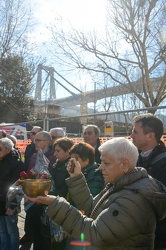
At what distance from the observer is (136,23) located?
1314cm

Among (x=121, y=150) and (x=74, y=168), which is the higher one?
(x=121, y=150)

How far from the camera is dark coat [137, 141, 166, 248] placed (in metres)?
2.28

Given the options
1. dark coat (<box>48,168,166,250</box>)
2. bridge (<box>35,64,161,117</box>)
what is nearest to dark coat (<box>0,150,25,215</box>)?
dark coat (<box>48,168,166,250</box>)

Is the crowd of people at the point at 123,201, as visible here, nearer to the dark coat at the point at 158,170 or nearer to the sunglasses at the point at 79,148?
the dark coat at the point at 158,170

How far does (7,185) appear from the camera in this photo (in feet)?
13.0

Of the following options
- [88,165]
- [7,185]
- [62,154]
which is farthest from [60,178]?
[7,185]

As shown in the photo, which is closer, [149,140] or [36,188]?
[36,188]

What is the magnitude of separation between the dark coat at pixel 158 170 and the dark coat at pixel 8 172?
1888 millimetres

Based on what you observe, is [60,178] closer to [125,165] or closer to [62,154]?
[62,154]

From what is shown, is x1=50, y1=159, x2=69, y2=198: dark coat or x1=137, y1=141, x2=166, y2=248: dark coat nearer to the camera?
x1=137, y1=141, x2=166, y2=248: dark coat

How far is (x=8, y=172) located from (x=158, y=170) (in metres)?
2.18

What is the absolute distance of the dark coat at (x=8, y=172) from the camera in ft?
12.8

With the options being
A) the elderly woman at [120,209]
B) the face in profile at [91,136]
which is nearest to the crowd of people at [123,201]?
the elderly woman at [120,209]

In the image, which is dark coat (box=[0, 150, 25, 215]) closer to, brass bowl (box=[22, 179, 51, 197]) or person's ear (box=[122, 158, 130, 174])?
brass bowl (box=[22, 179, 51, 197])
